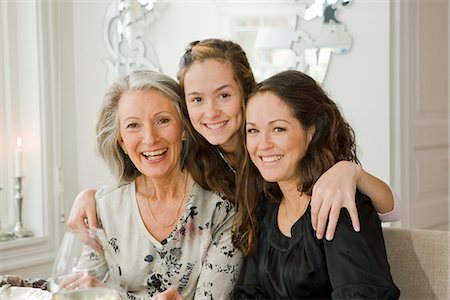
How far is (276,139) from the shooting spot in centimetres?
149

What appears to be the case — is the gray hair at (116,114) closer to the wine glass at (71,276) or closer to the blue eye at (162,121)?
the blue eye at (162,121)

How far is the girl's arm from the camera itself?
4.48 feet

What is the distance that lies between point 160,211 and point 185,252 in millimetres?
131

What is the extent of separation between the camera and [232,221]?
1.65 m

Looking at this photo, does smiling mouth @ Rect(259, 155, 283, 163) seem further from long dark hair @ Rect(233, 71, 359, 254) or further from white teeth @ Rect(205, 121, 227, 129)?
white teeth @ Rect(205, 121, 227, 129)

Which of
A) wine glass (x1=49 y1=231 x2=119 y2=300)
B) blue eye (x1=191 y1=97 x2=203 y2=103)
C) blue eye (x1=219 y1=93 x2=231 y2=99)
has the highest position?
blue eye (x1=219 y1=93 x2=231 y2=99)

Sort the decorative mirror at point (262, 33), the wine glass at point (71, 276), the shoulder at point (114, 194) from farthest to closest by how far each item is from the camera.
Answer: the decorative mirror at point (262, 33), the shoulder at point (114, 194), the wine glass at point (71, 276)

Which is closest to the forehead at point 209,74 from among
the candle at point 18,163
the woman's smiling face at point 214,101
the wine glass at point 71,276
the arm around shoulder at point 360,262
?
the woman's smiling face at point 214,101

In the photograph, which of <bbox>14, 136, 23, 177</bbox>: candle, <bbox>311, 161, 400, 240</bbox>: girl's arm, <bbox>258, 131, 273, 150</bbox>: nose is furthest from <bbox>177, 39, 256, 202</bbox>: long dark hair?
<bbox>14, 136, 23, 177</bbox>: candle

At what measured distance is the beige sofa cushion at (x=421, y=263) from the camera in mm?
1454

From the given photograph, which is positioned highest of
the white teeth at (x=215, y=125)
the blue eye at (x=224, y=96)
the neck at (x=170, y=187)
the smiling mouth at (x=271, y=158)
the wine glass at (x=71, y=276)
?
the blue eye at (x=224, y=96)

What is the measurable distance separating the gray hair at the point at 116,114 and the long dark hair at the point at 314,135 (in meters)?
0.22

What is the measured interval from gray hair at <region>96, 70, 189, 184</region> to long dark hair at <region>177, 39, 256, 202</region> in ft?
0.12

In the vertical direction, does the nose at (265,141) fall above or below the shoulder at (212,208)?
above
